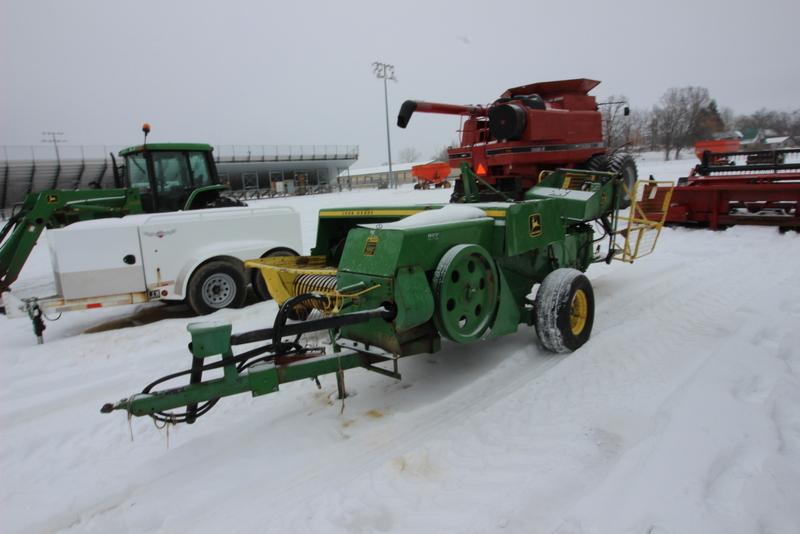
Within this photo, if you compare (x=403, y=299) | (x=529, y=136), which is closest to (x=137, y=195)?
(x=529, y=136)

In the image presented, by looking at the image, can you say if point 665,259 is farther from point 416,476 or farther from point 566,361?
point 416,476

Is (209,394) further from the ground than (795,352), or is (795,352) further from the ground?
(209,394)

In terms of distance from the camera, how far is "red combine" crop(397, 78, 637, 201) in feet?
20.2

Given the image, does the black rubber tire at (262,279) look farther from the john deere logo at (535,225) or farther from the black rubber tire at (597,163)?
the black rubber tire at (597,163)

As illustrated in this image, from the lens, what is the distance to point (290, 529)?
257 cm

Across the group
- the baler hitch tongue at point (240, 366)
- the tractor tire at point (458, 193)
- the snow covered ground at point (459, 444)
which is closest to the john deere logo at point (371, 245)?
the baler hitch tongue at point (240, 366)

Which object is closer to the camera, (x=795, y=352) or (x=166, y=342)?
(x=795, y=352)

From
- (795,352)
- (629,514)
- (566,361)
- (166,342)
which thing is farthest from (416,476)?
(166,342)

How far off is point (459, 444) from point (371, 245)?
151cm

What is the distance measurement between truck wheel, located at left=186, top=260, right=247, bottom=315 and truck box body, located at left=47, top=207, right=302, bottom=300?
106mm

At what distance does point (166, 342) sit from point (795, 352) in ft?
19.9

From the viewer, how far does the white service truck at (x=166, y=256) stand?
5.93 meters

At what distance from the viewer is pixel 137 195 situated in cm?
801

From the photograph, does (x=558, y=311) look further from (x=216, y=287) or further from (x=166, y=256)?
(x=166, y=256)
